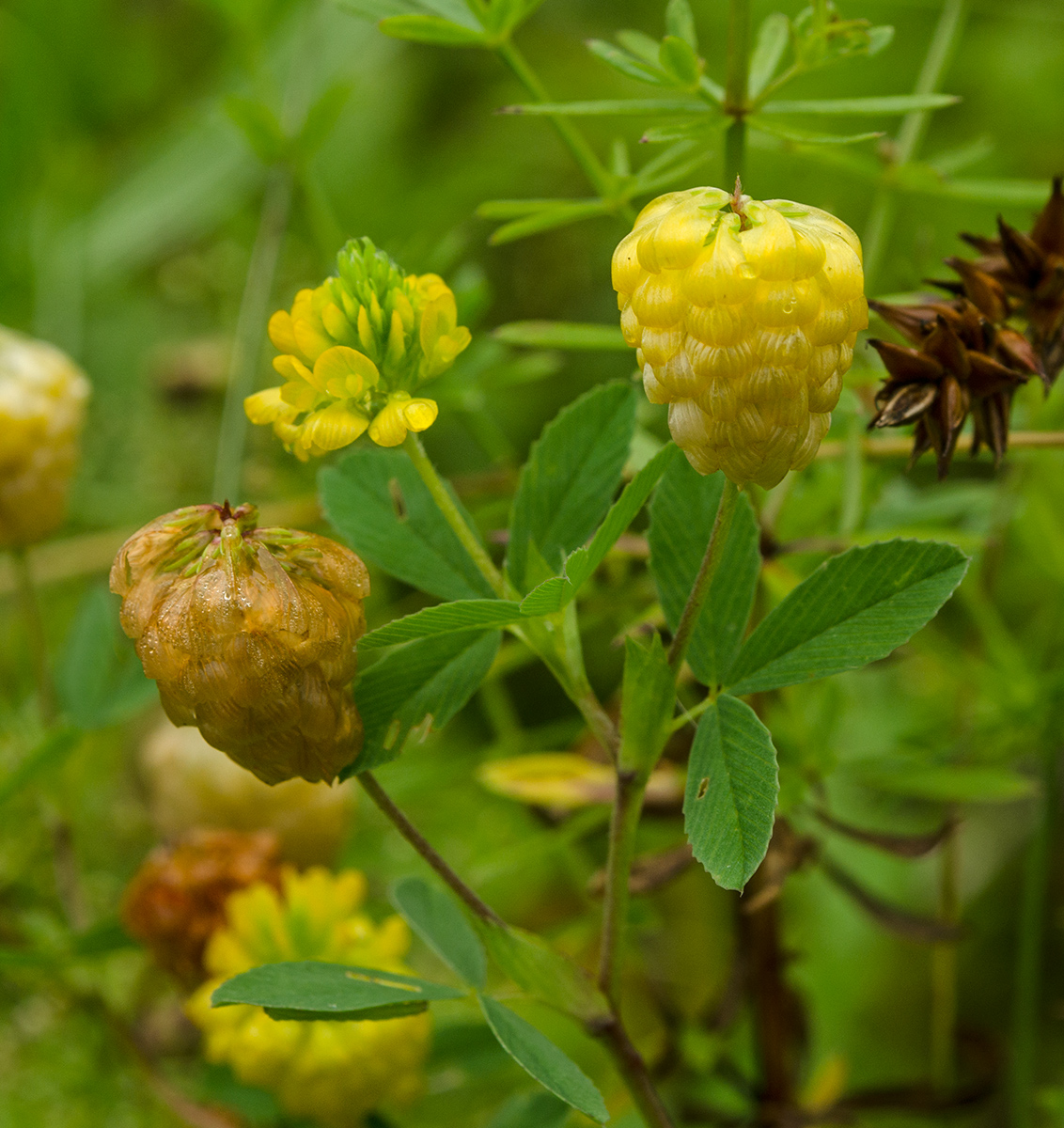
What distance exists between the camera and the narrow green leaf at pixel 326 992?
0.28 m

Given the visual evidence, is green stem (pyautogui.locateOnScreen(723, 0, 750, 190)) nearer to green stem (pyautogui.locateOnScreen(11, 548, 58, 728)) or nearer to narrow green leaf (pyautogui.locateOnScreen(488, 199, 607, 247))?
narrow green leaf (pyautogui.locateOnScreen(488, 199, 607, 247))

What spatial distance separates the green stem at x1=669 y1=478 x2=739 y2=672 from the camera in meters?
0.27

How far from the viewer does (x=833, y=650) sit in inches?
11.7

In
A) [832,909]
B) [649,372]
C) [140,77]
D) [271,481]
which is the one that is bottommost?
[832,909]

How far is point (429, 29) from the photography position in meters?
0.38

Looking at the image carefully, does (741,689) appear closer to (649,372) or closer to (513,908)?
(649,372)

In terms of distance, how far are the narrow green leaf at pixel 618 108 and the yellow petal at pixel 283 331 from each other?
10cm

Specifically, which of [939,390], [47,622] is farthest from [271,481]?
[939,390]

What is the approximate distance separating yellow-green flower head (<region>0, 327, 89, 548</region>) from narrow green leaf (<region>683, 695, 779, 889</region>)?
1.28 feet

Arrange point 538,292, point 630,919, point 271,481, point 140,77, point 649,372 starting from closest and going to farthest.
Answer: point 649,372 → point 630,919 → point 271,481 → point 538,292 → point 140,77

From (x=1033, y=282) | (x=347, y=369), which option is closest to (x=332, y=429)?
(x=347, y=369)

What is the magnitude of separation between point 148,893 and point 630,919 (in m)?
0.21

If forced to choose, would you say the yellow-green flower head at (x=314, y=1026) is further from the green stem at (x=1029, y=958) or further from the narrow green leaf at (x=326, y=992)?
the green stem at (x=1029, y=958)

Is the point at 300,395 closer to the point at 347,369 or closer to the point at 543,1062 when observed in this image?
the point at 347,369
